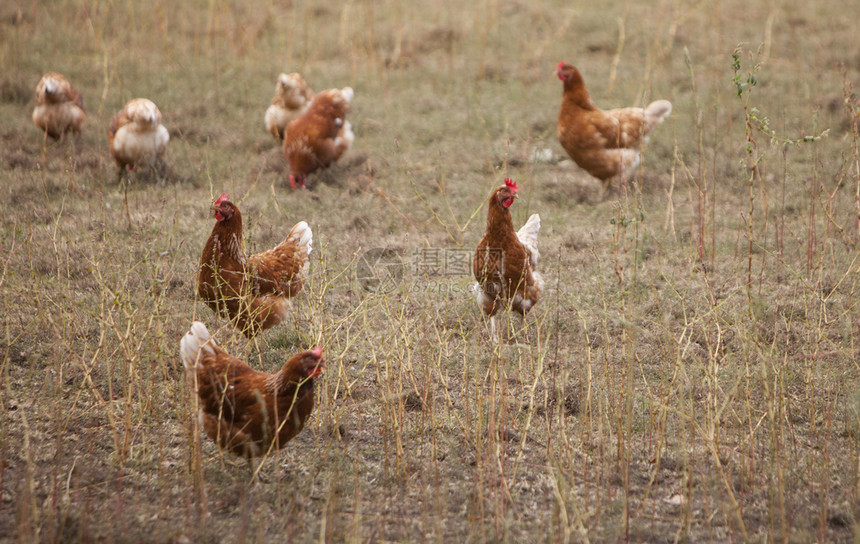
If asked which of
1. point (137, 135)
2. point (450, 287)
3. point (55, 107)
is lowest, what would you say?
point (450, 287)

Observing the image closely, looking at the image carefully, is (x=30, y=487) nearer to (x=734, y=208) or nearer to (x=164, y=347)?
(x=164, y=347)

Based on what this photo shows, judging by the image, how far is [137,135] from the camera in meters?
6.14

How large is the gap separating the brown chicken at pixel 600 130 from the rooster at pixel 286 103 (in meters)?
2.47

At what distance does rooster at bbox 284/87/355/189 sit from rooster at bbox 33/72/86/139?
1983mm

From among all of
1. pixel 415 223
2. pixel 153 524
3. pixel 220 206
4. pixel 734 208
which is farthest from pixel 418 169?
pixel 153 524

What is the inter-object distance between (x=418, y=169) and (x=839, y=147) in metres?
4.04

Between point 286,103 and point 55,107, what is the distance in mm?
2039

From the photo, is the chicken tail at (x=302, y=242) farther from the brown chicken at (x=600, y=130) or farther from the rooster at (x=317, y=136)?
the brown chicken at (x=600, y=130)

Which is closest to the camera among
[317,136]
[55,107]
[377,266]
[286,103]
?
[377,266]

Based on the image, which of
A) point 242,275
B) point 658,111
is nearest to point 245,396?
point 242,275

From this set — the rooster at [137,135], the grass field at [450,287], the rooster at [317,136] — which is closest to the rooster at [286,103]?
the grass field at [450,287]

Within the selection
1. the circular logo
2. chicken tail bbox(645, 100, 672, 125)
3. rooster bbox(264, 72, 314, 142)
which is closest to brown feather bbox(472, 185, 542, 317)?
the circular logo

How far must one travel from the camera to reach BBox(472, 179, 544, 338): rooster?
161 inches

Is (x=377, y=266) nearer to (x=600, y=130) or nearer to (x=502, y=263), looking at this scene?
(x=502, y=263)
